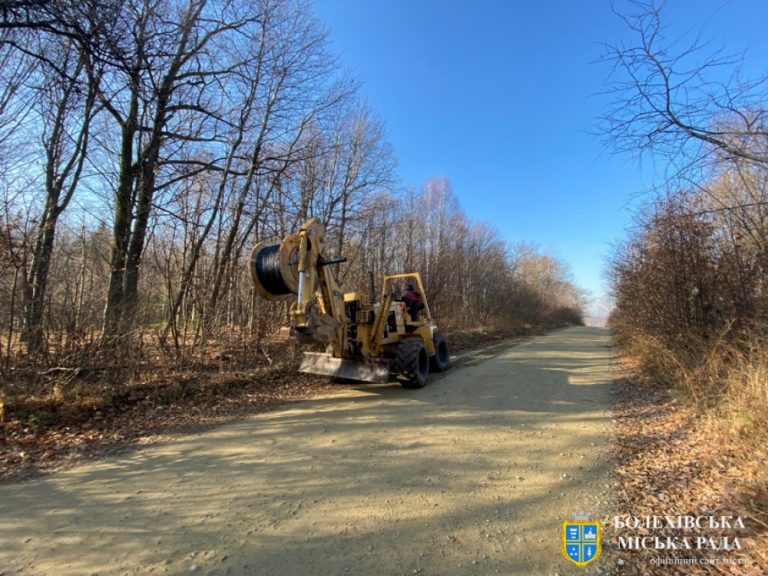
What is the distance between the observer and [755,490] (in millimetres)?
3457

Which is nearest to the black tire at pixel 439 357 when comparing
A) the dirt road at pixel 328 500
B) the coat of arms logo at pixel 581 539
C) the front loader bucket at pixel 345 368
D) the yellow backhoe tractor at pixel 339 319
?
the yellow backhoe tractor at pixel 339 319

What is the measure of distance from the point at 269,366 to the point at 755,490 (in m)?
8.66

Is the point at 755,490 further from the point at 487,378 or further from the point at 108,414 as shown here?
the point at 108,414

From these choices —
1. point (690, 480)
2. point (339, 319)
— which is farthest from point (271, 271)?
point (690, 480)

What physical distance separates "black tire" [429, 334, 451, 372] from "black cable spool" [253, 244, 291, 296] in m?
5.27

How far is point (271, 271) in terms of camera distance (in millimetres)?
6301

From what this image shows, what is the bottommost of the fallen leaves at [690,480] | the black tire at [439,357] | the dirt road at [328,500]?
the dirt road at [328,500]

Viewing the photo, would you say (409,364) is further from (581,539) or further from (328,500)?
(581,539)

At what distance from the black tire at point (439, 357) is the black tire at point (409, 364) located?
1920 mm

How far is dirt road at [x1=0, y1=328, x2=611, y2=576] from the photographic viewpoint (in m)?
2.91

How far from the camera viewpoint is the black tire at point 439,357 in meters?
10.6

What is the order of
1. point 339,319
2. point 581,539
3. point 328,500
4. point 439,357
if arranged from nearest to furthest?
point 581,539, point 328,500, point 339,319, point 439,357

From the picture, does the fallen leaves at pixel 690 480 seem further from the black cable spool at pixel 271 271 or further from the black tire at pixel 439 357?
the black cable spool at pixel 271 271

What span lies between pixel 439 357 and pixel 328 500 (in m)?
7.27
